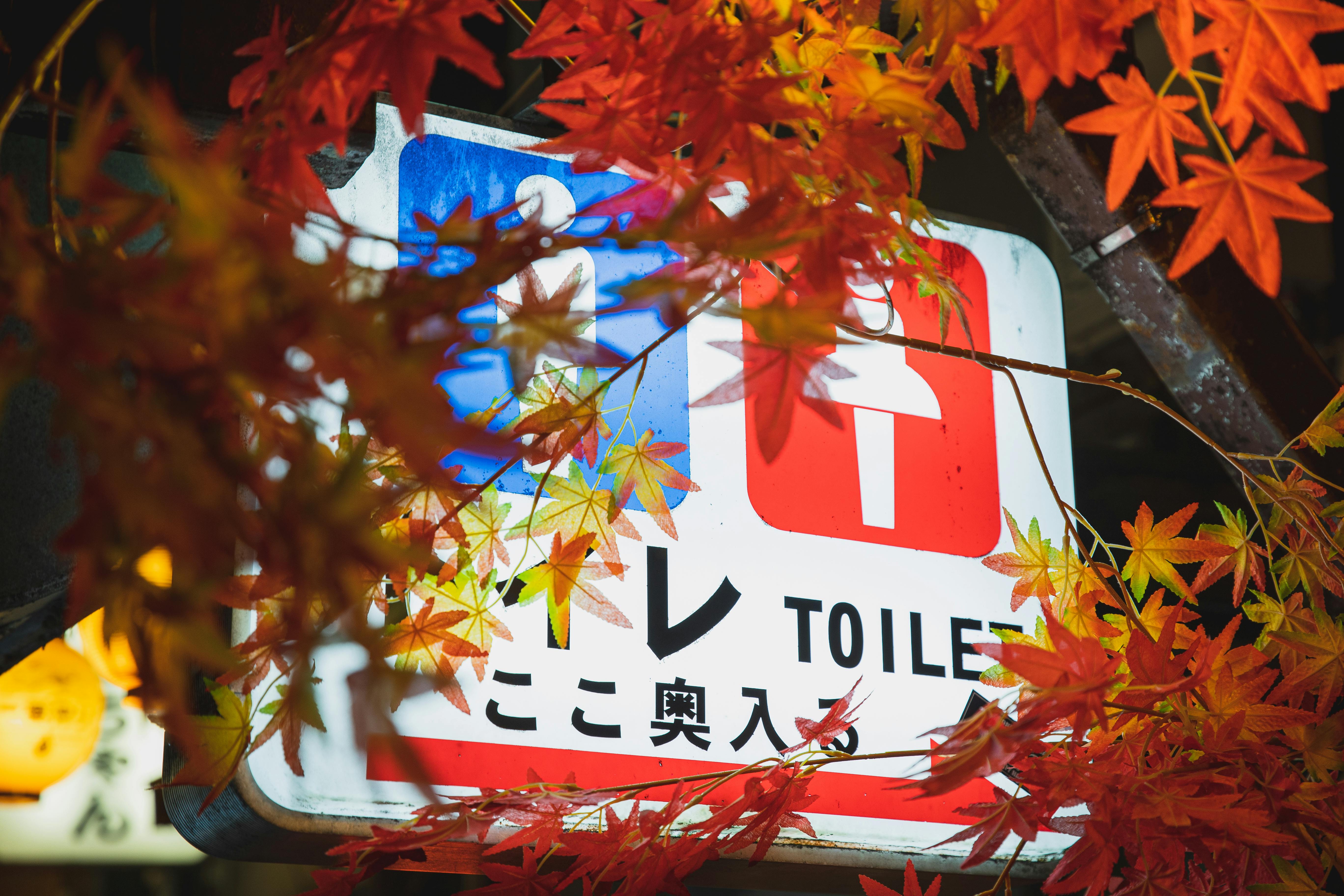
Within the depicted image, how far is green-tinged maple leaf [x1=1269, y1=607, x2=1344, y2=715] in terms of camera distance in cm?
114

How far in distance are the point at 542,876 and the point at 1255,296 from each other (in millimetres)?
1262

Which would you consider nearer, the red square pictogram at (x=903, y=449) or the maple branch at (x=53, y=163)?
the maple branch at (x=53, y=163)

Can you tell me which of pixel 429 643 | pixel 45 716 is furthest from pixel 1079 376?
pixel 45 716

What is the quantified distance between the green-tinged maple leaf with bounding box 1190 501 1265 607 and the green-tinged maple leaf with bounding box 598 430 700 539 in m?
0.63

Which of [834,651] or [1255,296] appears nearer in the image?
[1255,296]

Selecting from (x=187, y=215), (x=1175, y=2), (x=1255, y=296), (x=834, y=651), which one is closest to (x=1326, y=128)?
(x=1255, y=296)

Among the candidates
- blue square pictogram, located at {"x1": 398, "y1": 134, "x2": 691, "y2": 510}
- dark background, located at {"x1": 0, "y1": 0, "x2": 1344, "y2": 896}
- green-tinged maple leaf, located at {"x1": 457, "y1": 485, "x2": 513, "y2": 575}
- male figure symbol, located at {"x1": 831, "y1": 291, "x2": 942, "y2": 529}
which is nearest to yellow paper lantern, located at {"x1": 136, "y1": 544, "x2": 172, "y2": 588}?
blue square pictogram, located at {"x1": 398, "y1": 134, "x2": 691, "y2": 510}

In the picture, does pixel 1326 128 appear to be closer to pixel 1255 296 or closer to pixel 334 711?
pixel 1255 296

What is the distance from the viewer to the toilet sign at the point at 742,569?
1379 mm

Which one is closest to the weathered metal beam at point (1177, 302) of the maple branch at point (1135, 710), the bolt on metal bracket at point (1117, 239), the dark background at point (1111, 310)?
the bolt on metal bracket at point (1117, 239)

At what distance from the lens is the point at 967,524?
70.6 inches

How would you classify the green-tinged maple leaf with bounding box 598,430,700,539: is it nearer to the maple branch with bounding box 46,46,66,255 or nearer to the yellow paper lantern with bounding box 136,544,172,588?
the maple branch with bounding box 46,46,66,255

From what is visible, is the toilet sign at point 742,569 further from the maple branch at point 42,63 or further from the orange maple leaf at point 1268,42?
the maple branch at point 42,63

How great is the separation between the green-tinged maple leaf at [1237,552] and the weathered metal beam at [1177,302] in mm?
284
